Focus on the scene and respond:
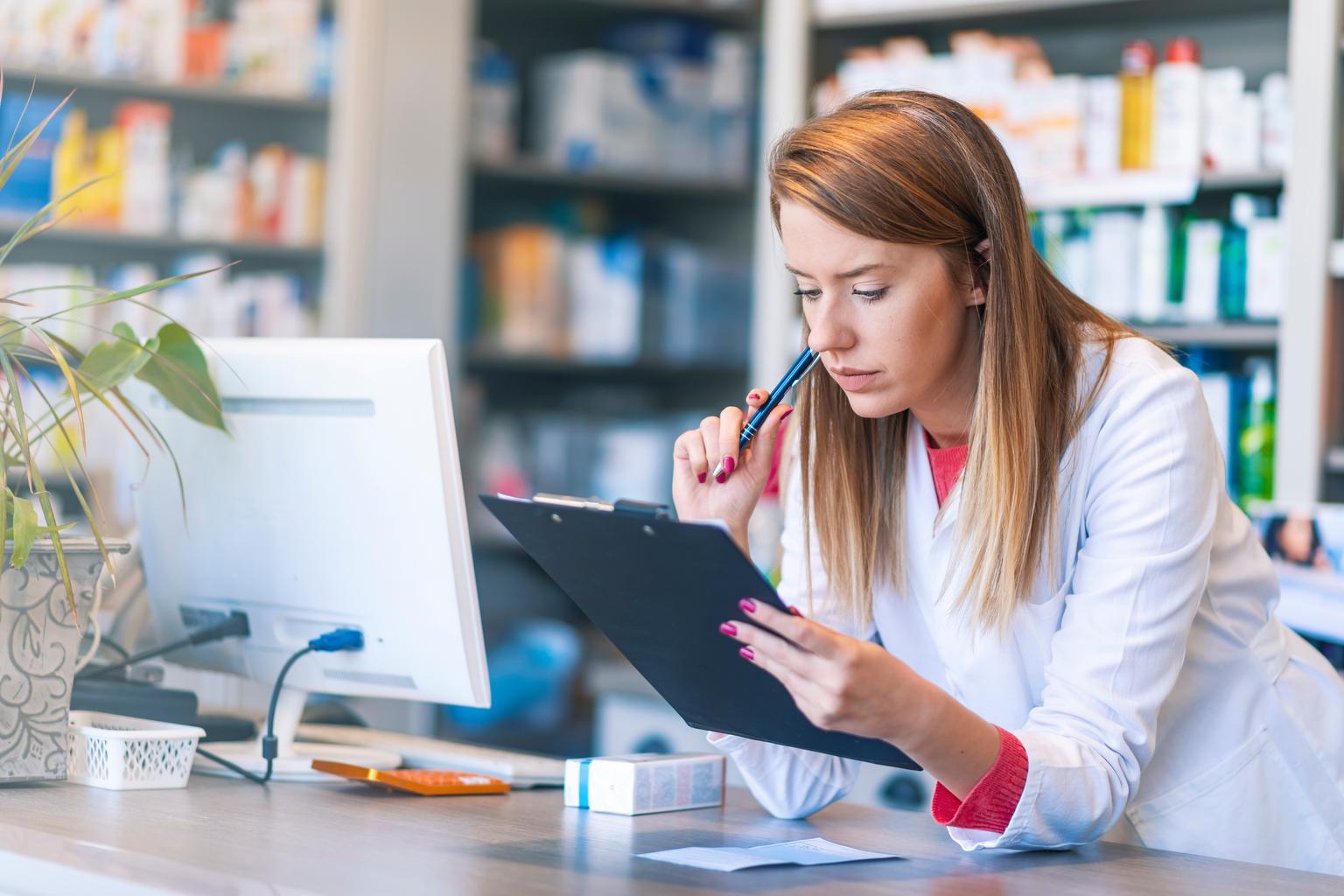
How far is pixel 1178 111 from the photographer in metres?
3.22

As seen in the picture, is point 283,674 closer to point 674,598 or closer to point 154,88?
point 674,598

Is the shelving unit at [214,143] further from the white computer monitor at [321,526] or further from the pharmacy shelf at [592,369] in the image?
the white computer monitor at [321,526]

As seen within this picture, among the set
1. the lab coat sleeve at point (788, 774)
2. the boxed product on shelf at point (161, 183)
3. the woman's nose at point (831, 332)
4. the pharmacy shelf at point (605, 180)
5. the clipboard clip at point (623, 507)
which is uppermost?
the pharmacy shelf at point (605, 180)

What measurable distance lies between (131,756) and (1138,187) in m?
2.41

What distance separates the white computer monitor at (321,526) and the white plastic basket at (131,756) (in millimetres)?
106

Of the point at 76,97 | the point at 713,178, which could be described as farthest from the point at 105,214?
the point at 713,178

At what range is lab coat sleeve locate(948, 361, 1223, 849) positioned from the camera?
126 cm

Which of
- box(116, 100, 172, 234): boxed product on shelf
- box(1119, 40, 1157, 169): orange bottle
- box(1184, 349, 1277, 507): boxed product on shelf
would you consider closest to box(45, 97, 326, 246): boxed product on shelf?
box(116, 100, 172, 234): boxed product on shelf

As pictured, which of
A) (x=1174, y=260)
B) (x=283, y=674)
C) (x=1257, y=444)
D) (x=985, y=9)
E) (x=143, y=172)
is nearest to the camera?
(x=283, y=674)

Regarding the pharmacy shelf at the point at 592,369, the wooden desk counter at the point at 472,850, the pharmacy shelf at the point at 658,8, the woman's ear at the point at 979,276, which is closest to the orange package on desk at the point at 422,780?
the wooden desk counter at the point at 472,850

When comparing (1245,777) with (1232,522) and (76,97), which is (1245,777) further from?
(76,97)

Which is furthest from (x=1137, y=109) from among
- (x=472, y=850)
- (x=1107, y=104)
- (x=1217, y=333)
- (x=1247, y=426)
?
(x=472, y=850)

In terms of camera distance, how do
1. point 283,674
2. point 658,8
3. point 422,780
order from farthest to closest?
1. point 658,8
2. point 283,674
3. point 422,780

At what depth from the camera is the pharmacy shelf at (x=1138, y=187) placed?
10.4 feet
